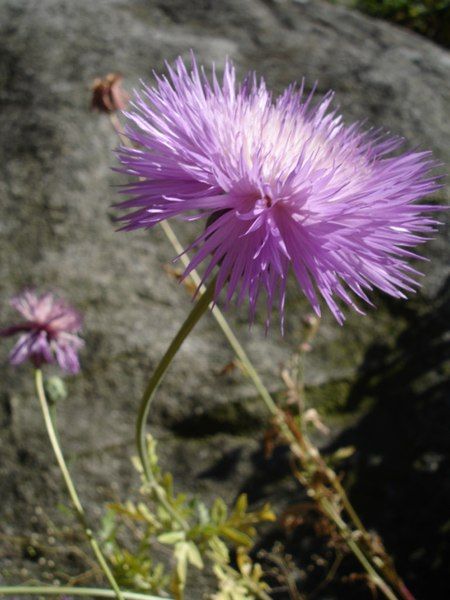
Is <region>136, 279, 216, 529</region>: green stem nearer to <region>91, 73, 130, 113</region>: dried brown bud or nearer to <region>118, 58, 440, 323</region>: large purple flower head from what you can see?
<region>118, 58, 440, 323</region>: large purple flower head

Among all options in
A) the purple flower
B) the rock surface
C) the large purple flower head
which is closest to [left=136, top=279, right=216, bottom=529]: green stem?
the large purple flower head

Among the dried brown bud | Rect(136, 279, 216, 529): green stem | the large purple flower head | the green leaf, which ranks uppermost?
the dried brown bud

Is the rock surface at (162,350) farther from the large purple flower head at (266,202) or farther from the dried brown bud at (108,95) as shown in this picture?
the large purple flower head at (266,202)

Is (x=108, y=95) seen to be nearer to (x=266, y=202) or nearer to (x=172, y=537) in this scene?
(x=266, y=202)

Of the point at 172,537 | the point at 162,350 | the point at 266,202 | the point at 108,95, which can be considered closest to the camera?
the point at 266,202

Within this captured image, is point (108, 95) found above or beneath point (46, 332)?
above

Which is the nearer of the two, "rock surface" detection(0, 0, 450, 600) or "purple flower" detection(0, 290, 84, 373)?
"purple flower" detection(0, 290, 84, 373)

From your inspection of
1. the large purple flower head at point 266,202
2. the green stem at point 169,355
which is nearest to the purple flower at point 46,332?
the green stem at point 169,355

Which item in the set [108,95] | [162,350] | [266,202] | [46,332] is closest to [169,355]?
[266,202]
